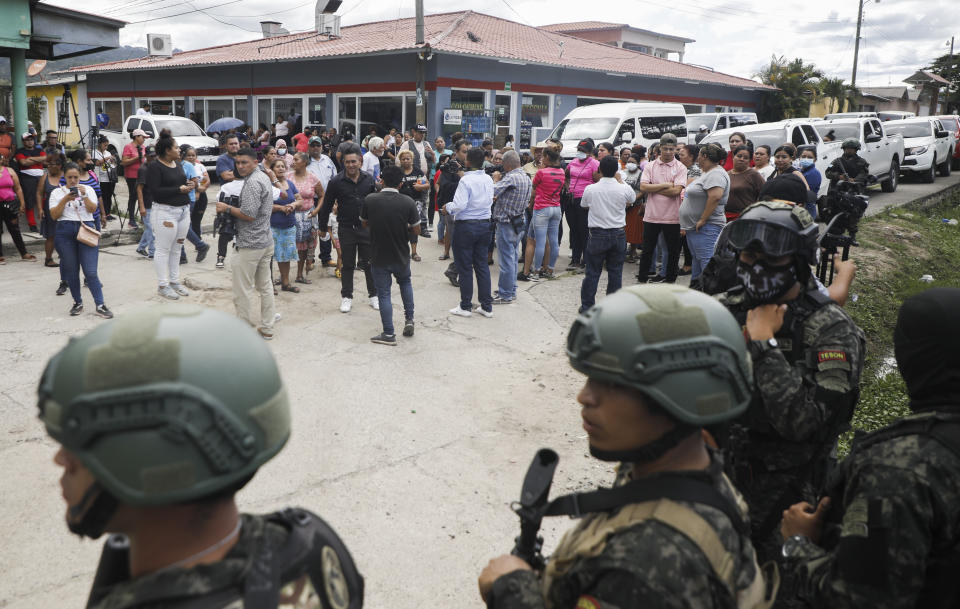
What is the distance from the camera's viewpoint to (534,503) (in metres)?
1.57

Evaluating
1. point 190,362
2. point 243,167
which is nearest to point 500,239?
point 243,167

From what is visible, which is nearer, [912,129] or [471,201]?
[471,201]

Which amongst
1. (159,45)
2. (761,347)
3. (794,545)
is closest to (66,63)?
(159,45)

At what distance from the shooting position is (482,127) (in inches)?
870

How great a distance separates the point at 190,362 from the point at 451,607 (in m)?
2.42

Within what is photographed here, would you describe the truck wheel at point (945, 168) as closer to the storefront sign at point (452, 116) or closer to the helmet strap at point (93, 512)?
the storefront sign at point (452, 116)

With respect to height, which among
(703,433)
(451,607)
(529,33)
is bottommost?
(451,607)

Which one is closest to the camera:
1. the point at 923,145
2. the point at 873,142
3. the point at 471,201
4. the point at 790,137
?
the point at 471,201

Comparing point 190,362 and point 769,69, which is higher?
point 769,69

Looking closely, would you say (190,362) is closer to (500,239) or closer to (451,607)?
(451,607)

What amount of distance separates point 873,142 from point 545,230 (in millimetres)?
11318

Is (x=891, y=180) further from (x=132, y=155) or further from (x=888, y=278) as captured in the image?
(x=132, y=155)

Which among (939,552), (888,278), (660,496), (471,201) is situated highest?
(471,201)

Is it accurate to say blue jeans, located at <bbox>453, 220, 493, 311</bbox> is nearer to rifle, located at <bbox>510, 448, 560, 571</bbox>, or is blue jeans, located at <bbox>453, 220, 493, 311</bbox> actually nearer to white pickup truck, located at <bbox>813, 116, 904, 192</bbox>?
rifle, located at <bbox>510, 448, 560, 571</bbox>
